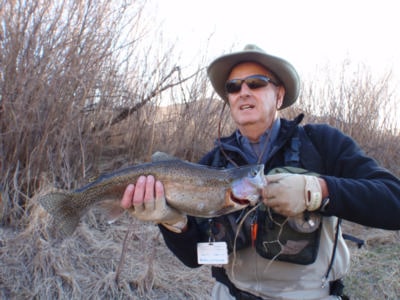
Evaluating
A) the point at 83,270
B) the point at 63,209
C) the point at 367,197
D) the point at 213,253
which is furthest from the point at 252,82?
the point at 83,270

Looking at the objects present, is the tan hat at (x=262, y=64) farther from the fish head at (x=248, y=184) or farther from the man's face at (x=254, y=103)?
the fish head at (x=248, y=184)

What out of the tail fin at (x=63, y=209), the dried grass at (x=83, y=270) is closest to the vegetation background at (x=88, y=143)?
the dried grass at (x=83, y=270)

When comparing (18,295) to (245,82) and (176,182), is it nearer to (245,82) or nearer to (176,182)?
(176,182)

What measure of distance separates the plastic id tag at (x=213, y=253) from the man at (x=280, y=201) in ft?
0.17

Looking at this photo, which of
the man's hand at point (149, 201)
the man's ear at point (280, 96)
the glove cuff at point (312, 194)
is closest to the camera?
the glove cuff at point (312, 194)

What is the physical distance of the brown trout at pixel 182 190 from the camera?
7.25ft

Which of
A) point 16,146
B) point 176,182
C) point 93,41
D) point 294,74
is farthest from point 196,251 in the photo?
point 93,41

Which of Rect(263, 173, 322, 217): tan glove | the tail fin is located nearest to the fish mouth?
Rect(263, 173, 322, 217): tan glove

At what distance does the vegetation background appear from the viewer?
4234 millimetres

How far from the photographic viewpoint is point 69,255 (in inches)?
173

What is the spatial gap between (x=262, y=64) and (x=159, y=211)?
132 centimetres

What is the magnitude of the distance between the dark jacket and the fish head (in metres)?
→ 0.28

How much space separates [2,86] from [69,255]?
2.58m

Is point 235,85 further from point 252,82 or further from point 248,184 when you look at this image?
point 248,184
